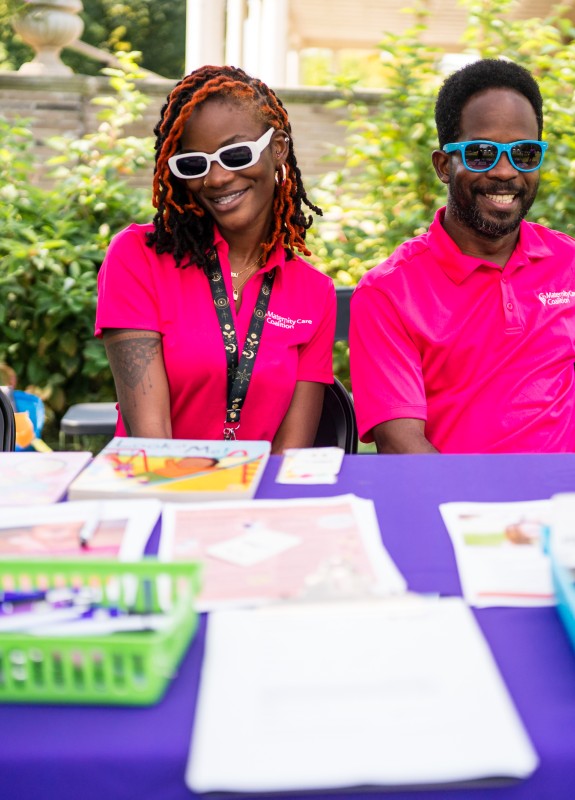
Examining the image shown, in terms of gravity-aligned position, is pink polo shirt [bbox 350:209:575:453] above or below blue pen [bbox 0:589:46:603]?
below

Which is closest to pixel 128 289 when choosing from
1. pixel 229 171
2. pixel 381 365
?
pixel 229 171

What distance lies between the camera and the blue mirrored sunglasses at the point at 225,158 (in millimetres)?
2307

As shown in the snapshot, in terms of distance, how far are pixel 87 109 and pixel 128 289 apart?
A: 152 inches

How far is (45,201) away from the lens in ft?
14.2

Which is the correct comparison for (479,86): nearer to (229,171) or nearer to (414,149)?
(229,171)

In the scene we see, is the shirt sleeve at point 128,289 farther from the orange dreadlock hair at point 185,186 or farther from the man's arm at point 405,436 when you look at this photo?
the man's arm at point 405,436

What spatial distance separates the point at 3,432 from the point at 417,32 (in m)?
2.87

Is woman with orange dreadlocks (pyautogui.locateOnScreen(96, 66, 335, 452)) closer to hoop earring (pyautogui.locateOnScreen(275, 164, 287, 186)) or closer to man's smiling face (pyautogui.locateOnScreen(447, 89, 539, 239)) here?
hoop earring (pyautogui.locateOnScreen(275, 164, 287, 186))

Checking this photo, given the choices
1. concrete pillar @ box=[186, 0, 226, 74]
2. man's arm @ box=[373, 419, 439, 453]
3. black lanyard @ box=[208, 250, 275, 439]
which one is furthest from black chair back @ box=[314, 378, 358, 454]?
concrete pillar @ box=[186, 0, 226, 74]

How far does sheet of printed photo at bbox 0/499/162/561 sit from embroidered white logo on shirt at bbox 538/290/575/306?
129cm

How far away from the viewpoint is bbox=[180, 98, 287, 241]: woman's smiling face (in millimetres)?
2322

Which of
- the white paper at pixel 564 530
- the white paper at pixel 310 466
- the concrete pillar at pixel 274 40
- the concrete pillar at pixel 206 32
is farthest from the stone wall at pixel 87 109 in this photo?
the white paper at pixel 564 530

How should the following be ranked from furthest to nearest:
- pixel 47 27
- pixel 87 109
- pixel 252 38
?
pixel 252 38 < pixel 47 27 < pixel 87 109

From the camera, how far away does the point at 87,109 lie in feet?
19.0
